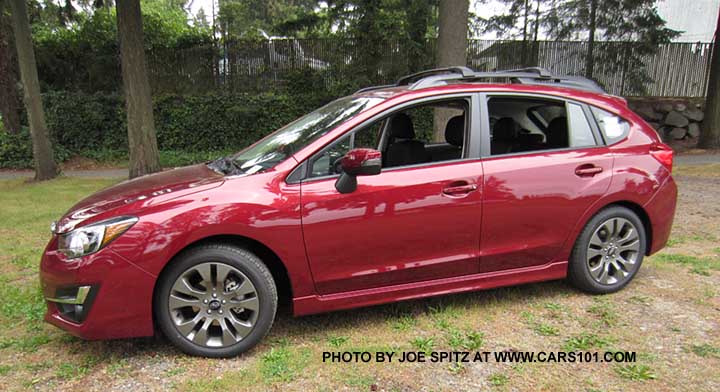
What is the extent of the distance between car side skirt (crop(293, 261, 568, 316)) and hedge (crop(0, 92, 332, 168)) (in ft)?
35.0

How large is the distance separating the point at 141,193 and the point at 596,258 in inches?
131

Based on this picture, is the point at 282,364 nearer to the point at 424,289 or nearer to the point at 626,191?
the point at 424,289

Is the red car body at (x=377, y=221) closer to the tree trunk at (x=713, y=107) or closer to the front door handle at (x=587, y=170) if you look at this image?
the front door handle at (x=587, y=170)

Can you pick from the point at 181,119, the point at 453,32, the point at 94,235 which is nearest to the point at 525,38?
the point at 453,32

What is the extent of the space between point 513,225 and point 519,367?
1.01 meters

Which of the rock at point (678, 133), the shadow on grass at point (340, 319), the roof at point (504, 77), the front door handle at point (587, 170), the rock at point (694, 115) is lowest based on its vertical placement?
the shadow on grass at point (340, 319)

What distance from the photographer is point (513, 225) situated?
345 cm

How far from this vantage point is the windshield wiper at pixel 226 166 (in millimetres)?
3311

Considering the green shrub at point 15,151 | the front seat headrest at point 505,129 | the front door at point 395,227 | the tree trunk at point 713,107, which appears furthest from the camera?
the green shrub at point 15,151

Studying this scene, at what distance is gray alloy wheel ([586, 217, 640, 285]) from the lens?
3723mm

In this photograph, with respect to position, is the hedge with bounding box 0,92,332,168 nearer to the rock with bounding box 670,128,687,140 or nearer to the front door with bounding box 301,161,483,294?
the rock with bounding box 670,128,687,140

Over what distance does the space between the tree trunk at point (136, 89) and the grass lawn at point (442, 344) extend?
472cm

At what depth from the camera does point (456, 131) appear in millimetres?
3826

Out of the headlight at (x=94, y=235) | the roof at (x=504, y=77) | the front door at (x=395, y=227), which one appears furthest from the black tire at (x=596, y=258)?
the headlight at (x=94, y=235)
